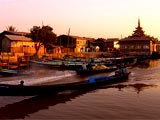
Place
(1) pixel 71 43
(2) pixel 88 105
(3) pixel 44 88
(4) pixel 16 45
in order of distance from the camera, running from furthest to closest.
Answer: (1) pixel 71 43 < (4) pixel 16 45 < (3) pixel 44 88 < (2) pixel 88 105

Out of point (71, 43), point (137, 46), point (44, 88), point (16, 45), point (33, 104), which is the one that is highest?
point (71, 43)

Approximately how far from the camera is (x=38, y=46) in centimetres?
5597

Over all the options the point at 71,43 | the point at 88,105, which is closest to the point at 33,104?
the point at 88,105

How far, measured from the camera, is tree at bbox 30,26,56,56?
183 ft

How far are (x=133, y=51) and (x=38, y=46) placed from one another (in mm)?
30892

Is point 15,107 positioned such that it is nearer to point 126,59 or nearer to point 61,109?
point 61,109

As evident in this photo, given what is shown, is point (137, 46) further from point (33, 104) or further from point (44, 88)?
point (33, 104)

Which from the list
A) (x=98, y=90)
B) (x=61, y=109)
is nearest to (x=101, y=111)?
(x=61, y=109)

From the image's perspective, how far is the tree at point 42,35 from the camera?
183 ft

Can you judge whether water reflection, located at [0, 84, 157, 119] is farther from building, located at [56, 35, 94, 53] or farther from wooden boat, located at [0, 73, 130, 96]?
building, located at [56, 35, 94, 53]

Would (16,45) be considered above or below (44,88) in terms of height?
above

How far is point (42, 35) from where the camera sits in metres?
55.9

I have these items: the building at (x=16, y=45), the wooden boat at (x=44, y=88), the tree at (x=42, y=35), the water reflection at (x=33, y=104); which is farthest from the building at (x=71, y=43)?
the water reflection at (x=33, y=104)

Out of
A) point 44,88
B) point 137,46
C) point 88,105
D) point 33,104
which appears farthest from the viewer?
point 137,46
